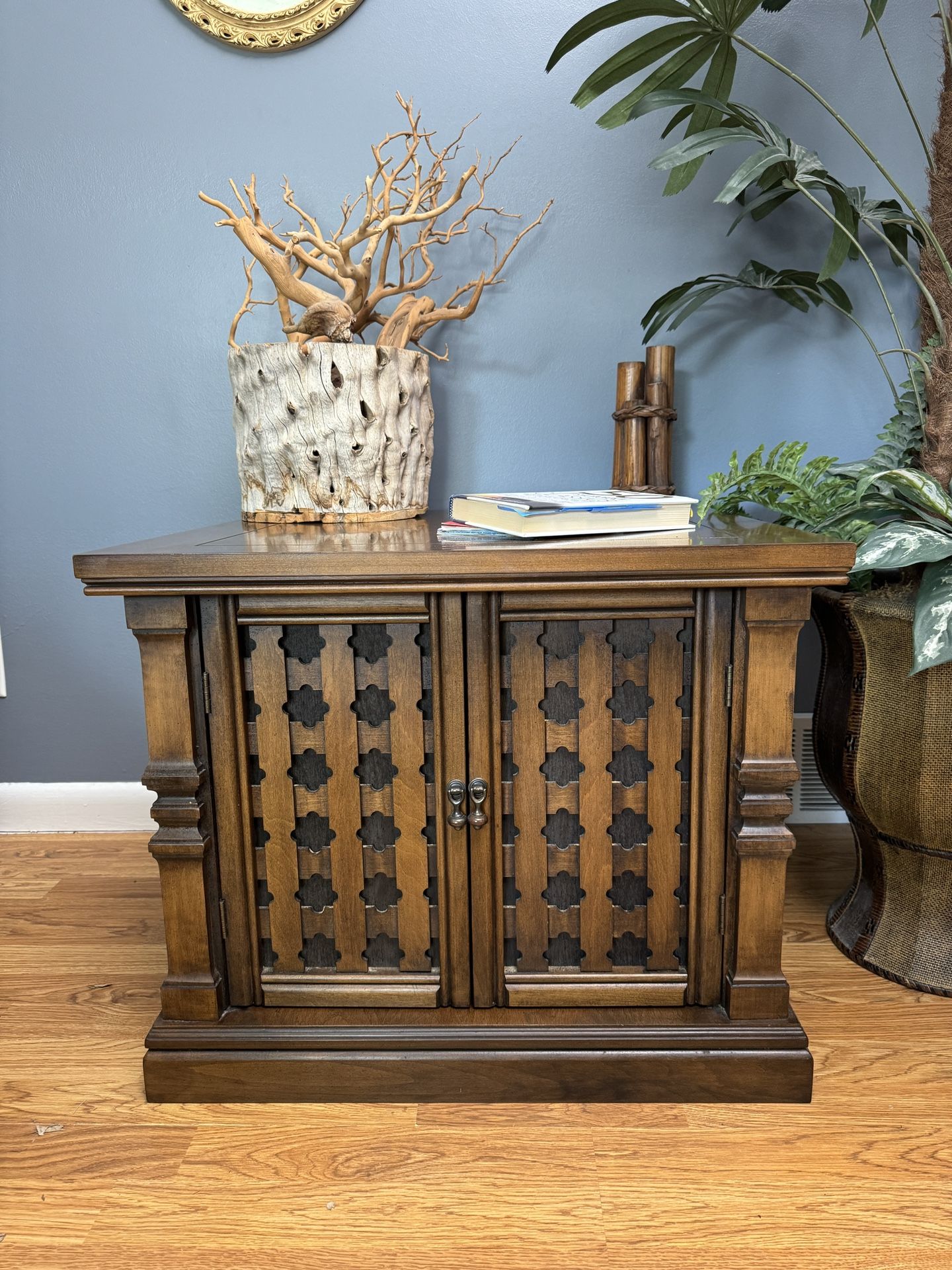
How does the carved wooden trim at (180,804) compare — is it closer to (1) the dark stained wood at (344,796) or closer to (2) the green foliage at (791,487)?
(1) the dark stained wood at (344,796)

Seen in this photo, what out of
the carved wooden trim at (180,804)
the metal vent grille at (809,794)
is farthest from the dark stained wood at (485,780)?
the metal vent grille at (809,794)

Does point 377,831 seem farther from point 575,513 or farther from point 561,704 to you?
point 575,513

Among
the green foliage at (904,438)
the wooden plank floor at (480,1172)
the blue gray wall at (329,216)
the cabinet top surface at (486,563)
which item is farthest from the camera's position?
the blue gray wall at (329,216)

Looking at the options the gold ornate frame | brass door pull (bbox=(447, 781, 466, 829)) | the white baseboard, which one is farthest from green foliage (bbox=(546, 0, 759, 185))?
the white baseboard

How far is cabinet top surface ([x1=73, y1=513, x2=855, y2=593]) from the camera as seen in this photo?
942 mm

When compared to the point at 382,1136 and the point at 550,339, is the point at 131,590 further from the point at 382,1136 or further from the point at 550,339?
the point at 550,339

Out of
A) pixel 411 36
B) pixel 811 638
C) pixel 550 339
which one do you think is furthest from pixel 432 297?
pixel 811 638

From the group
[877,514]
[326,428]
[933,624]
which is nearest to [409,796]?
[326,428]

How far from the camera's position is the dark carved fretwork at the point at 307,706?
1.05 m

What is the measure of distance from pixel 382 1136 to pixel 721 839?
537 millimetres

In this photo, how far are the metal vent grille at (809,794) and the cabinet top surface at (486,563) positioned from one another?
886 mm

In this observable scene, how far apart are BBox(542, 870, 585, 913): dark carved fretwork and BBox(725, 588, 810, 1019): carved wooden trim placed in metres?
0.19

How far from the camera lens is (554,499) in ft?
3.39

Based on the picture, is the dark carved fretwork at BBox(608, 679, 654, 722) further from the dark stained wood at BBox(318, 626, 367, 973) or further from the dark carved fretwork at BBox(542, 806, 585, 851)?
the dark stained wood at BBox(318, 626, 367, 973)
